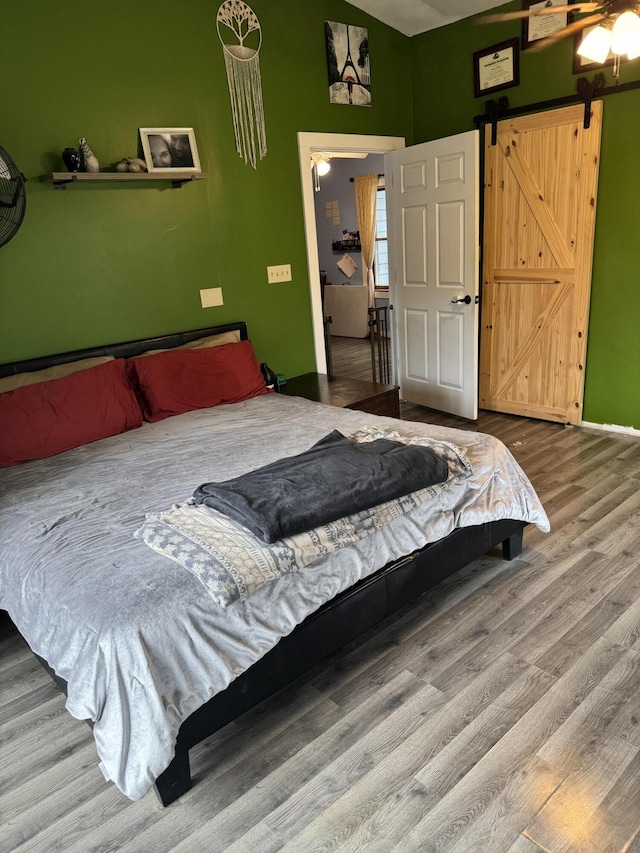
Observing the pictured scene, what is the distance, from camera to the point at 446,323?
4566mm

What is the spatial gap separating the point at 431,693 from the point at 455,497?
2.31ft

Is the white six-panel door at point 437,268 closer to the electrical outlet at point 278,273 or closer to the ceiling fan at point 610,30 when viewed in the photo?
the electrical outlet at point 278,273

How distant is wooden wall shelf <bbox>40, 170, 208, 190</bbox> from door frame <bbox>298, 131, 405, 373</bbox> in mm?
891

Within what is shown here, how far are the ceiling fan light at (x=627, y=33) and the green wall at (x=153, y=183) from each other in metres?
2.27

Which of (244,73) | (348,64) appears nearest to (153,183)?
(244,73)

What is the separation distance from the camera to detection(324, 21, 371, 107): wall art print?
4.12 metres

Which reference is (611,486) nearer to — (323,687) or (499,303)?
(499,303)

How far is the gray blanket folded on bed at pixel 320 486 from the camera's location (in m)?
1.84

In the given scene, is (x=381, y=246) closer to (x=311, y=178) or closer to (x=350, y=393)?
(x=311, y=178)

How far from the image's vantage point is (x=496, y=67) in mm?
4195

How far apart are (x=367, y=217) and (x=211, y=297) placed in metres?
5.12

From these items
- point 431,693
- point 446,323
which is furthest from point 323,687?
point 446,323

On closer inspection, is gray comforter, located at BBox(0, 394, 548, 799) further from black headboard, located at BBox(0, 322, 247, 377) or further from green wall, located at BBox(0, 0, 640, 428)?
green wall, located at BBox(0, 0, 640, 428)

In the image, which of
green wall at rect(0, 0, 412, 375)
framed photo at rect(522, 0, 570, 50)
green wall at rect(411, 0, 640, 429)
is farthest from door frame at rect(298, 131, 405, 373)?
framed photo at rect(522, 0, 570, 50)
